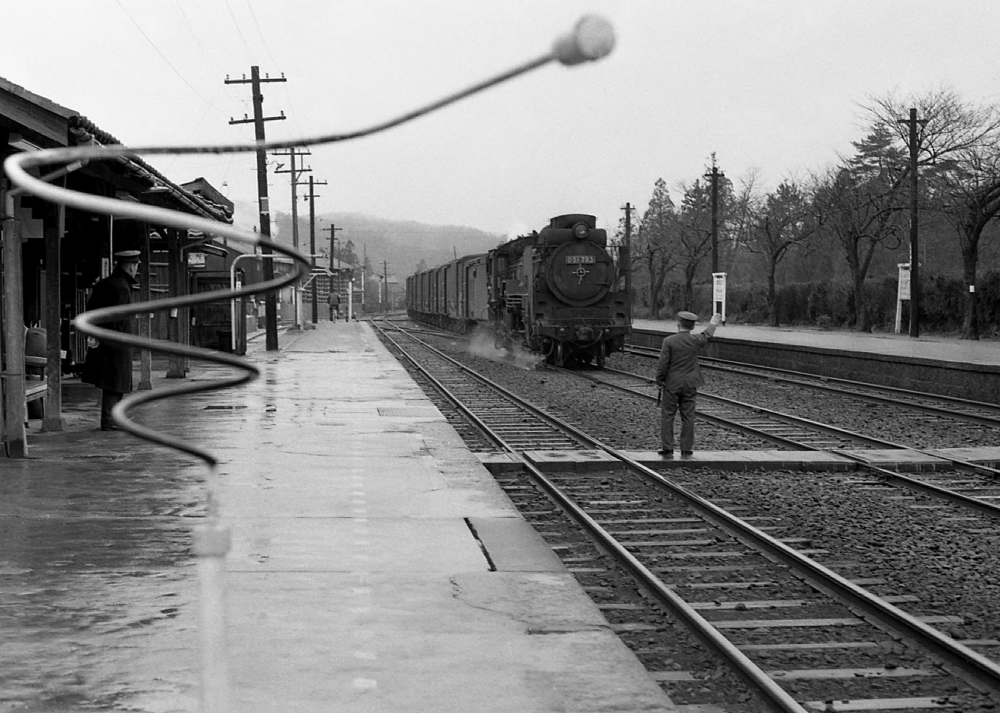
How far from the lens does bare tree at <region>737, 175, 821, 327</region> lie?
5888 centimetres

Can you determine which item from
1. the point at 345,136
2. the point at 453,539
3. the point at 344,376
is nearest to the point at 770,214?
the point at 344,376

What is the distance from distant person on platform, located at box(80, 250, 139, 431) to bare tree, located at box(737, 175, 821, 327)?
1726 inches

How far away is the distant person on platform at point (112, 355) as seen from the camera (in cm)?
1316

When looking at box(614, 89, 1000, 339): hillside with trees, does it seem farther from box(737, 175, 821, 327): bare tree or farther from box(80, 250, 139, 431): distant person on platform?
box(80, 250, 139, 431): distant person on platform

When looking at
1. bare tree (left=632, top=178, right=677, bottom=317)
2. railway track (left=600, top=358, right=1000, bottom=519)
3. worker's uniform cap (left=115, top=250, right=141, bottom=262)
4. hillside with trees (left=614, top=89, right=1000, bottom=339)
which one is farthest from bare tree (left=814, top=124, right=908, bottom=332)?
worker's uniform cap (left=115, top=250, right=141, bottom=262)

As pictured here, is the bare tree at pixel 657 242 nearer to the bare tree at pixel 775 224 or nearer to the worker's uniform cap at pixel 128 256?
the bare tree at pixel 775 224

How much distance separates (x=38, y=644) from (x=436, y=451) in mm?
7917

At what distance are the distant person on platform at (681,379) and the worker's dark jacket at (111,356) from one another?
18.5 ft

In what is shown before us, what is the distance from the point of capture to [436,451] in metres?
13.4

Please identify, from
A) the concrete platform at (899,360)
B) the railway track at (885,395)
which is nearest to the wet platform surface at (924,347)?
the concrete platform at (899,360)

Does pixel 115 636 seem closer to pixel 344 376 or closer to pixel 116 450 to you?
pixel 116 450

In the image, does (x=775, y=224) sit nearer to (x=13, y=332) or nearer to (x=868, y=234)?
(x=868, y=234)

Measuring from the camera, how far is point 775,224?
63188 millimetres

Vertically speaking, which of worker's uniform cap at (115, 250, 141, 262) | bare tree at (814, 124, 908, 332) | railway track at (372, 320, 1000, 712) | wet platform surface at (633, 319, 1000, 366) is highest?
bare tree at (814, 124, 908, 332)
